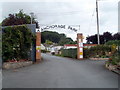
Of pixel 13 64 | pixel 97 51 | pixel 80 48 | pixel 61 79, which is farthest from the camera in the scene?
pixel 97 51

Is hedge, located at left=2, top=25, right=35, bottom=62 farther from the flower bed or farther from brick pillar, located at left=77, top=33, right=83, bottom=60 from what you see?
brick pillar, located at left=77, top=33, right=83, bottom=60

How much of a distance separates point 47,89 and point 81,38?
16.5 meters

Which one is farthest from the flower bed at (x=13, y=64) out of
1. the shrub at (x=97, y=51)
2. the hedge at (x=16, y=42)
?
the shrub at (x=97, y=51)

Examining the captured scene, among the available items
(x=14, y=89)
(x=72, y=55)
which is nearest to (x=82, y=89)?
(x=14, y=89)

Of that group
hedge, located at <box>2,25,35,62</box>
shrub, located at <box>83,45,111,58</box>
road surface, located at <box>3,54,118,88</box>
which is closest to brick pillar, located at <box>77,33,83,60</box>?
shrub, located at <box>83,45,111,58</box>

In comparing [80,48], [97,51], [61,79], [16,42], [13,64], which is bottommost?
[61,79]

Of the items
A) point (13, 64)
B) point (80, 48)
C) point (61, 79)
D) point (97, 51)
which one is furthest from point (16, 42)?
point (97, 51)

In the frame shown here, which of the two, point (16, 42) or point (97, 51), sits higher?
point (16, 42)

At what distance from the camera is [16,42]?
15250mm

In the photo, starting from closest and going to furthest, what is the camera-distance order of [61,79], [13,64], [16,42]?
1. [61,79]
2. [13,64]
3. [16,42]

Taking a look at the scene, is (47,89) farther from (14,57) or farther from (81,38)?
(81,38)

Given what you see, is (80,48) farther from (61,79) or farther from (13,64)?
(61,79)

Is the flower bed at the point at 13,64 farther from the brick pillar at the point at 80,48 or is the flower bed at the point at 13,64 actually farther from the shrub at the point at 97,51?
the shrub at the point at 97,51

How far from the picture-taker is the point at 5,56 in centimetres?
1416
